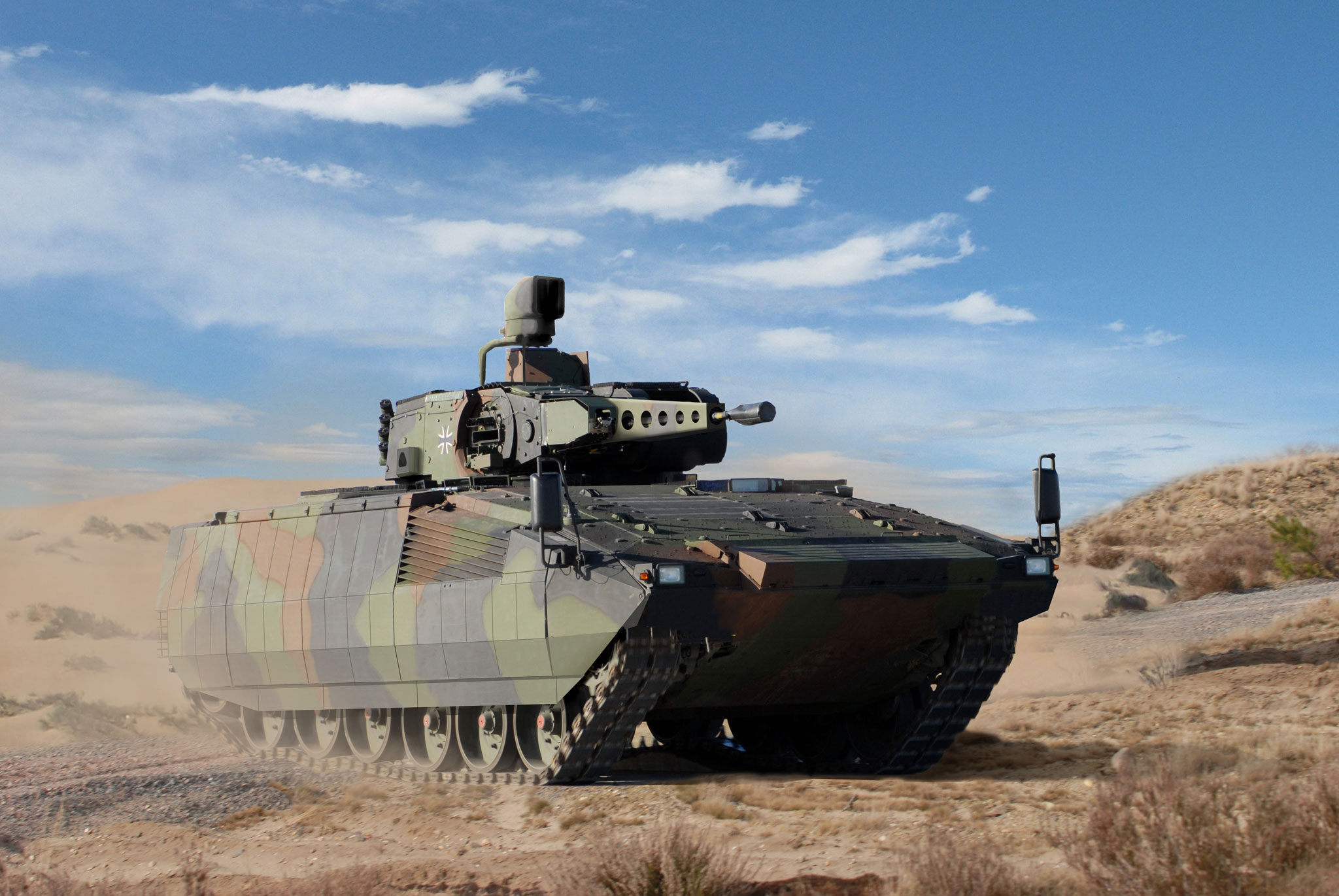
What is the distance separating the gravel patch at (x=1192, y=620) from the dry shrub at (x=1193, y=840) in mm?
12836

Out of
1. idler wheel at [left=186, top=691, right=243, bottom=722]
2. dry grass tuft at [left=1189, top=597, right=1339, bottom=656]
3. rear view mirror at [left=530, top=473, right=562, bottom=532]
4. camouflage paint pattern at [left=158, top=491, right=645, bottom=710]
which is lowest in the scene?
idler wheel at [left=186, top=691, right=243, bottom=722]

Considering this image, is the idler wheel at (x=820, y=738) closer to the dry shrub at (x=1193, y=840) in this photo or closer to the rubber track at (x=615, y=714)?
the rubber track at (x=615, y=714)

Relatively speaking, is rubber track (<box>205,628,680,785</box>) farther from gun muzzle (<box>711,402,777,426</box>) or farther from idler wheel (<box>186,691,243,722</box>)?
idler wheel (<box>186,691,243,722</box>)

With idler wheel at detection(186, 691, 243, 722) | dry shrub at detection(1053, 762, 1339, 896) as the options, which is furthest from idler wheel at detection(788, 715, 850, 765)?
idler wheel at detection(186, 691, 243, 722)

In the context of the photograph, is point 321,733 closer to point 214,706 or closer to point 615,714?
point 214,706

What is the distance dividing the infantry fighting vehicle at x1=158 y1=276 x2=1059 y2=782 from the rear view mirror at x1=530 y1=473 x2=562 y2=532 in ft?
0.05

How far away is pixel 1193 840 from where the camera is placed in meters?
6.82

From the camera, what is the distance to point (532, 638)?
35.4 feet

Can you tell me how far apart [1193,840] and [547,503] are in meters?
4.80

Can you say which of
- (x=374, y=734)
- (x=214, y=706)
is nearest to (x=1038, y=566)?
(x=374, y=734)

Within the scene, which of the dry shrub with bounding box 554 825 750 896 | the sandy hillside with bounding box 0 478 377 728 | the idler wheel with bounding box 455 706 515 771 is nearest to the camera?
the dry shrub with bounding box 554 825 750 896

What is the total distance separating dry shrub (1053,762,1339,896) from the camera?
6.74 meters

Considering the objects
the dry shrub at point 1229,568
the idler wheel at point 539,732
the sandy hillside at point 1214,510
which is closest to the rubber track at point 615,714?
the idler wheel at point 539,732

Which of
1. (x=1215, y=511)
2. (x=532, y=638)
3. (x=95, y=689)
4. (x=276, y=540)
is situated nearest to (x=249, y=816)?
(x=532, y=638)
